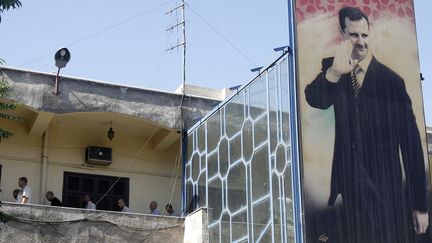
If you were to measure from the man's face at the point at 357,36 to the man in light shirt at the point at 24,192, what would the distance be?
263 inches

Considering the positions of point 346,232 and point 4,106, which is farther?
point 346,232

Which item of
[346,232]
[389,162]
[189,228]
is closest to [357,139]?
[389,162]

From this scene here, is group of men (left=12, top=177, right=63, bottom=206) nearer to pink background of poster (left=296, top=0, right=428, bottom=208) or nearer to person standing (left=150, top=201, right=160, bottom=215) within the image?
person standing (left=150, top=201, right=160, bottom=215)

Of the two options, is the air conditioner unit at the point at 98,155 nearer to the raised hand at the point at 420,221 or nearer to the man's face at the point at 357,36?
the man's face at the point at 357,36

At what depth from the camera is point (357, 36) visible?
15.2 meters

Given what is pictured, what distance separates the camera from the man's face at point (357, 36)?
1511 centimetres

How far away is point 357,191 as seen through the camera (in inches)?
560

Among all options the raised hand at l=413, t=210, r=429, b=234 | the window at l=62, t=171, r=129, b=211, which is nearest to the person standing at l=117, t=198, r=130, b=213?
the window at l=62, t=171, r=129, b=211

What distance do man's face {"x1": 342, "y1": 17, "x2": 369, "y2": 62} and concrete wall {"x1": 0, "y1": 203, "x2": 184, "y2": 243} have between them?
4835 millimetres

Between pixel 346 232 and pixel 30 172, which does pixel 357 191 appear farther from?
pixel 30 172

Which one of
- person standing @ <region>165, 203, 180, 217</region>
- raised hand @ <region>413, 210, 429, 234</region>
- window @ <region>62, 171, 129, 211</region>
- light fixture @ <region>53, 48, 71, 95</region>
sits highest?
light fixture @ <region>53, 48, 71, 95</region>

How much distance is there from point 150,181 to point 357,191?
6559mm

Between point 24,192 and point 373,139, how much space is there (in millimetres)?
6692

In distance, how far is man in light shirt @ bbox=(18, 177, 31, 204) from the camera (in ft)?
55.5
